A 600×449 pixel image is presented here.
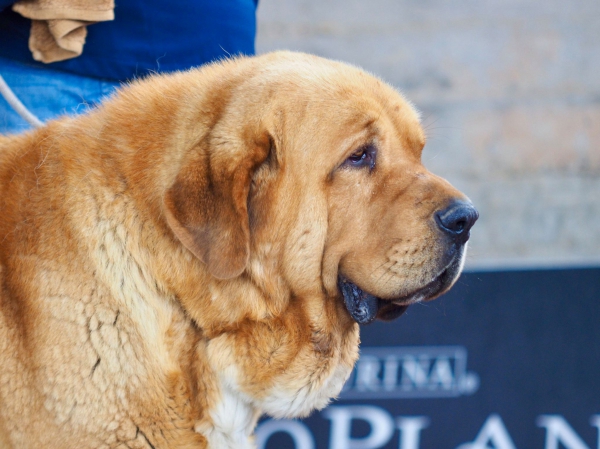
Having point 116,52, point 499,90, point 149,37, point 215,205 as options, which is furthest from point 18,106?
point 499,90

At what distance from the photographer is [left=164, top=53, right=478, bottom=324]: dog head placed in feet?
7.44

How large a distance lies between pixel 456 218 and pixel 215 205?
0.79 meters

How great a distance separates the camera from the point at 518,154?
597 cm

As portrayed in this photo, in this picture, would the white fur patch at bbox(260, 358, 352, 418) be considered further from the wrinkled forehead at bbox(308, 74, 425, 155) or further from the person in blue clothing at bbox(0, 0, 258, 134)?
the person in blue clothing at bbox(0, 0, 258, 134)

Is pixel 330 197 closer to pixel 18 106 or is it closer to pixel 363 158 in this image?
pixel 363 158

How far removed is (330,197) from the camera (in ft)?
7.64

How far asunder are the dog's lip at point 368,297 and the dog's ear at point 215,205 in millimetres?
414

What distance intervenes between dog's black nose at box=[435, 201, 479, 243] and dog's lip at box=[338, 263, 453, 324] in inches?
4.8

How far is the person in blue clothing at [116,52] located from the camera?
273cm

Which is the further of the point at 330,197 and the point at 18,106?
the point at 18,106

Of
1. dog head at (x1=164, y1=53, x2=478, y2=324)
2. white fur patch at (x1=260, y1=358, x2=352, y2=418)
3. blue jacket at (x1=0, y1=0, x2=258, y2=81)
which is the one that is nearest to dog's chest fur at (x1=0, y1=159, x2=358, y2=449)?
white fur patch at (x1=260, y1=358, x2=352, y2=418)

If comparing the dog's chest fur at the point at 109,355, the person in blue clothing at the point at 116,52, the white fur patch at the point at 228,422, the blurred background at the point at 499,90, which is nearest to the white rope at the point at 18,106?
the person in blue clothing at the point at 116,52

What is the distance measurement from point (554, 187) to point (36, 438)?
4972mm

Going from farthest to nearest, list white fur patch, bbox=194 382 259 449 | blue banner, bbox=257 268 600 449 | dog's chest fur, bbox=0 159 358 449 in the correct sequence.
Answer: blue banner, bbox=257 268 600 449 < white fur patch, bbox=194 382 259 449 < dog's chest fur, bbox=0 159 358 449
